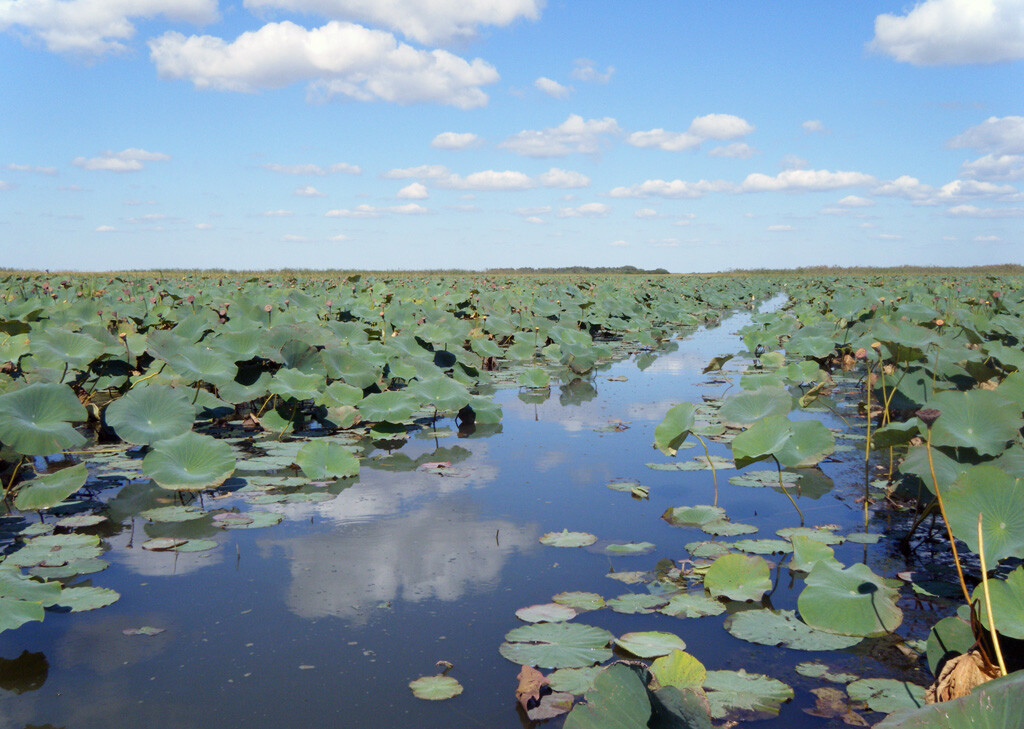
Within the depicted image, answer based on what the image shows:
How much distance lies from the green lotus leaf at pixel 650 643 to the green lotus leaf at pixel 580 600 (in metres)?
0.20

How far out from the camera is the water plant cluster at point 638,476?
1550mm

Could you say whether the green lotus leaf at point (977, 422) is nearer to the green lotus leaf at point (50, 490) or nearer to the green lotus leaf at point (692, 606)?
the green lotus leaf at point (692, 606)

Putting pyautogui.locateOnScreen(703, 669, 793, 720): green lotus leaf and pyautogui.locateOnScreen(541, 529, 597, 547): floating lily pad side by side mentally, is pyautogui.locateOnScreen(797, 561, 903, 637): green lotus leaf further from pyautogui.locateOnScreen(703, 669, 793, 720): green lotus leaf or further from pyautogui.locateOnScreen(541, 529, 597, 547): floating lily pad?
pyautogui.locateOnScreen(541, 529, 597, 547): floating lily pad

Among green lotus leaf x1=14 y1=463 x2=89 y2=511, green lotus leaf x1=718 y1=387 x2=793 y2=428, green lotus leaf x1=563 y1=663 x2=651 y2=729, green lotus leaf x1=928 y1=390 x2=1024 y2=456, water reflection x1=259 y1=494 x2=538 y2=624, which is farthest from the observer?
green lotus leaf x1=718 y1=387 x2=793 y2=428

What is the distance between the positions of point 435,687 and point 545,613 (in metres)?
0.43

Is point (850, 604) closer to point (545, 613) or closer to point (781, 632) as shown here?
point (781, 632)

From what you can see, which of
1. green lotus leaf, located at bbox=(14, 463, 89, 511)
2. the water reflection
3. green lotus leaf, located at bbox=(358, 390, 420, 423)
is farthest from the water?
green lotus leaf, located at bbox=(358, 390, 420, 423)

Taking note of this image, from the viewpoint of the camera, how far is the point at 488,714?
4.91ft

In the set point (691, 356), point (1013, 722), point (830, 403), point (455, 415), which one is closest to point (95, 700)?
point (1013, 722)

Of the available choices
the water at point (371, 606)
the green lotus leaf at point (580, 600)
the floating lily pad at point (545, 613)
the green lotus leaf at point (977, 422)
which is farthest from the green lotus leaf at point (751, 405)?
the floating lily pad at point (545, 613)

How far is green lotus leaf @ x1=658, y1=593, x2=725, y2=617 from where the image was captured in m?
1.93

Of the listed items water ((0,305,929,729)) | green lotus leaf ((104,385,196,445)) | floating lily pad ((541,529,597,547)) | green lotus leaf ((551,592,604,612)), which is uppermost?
green lotus leaf ((104,385,196,445))

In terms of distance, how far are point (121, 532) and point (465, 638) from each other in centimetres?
157

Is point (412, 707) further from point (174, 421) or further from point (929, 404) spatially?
point (174, 421)
